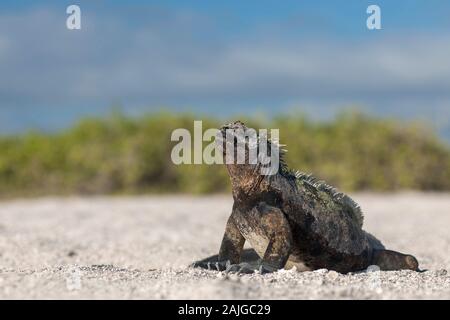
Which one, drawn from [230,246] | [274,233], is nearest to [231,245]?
[230,246]

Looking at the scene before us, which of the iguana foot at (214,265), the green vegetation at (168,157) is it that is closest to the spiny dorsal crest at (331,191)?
the iguana foot at (214,265)

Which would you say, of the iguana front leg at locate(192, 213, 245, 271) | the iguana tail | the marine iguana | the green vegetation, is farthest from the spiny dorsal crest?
the green vegetation

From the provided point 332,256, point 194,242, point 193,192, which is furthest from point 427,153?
point 332,256

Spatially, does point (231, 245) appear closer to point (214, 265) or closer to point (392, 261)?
point (214, 265)

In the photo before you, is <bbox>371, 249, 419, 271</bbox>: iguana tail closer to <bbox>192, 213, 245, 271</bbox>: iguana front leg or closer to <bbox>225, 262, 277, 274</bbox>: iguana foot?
<bbox>192, 213, 245, 271</bbox>: iguana front leg
